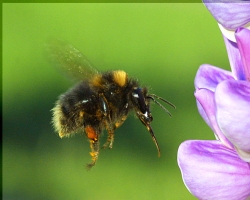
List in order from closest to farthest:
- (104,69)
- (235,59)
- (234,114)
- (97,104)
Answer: (234,114) < (235,59) < (97,104) < (104,69)

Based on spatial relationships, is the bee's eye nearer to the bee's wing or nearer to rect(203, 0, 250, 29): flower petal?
the bee's wing

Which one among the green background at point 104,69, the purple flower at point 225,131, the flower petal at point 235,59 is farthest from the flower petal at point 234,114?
the green background at point 104,69

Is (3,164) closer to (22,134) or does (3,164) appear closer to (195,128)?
(22,134)

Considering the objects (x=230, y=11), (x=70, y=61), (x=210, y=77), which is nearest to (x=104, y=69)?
(x=70, y=61)

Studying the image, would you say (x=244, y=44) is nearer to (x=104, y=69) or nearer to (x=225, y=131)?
(x=225, y=131)

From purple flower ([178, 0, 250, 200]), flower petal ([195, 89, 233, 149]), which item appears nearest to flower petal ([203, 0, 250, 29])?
purple flower ([178, 0, 250, 200])
